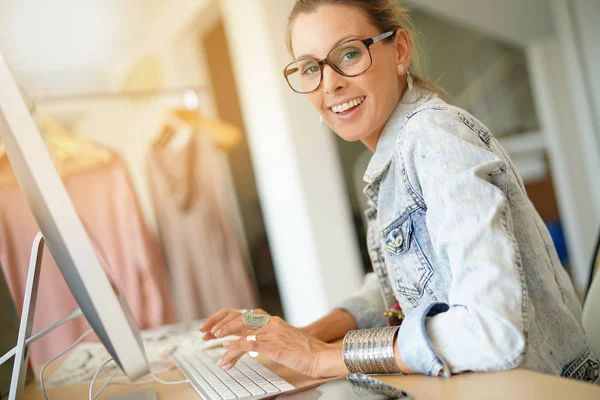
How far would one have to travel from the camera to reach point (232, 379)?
32.8 inches

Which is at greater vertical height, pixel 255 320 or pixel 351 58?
pixel 351 58

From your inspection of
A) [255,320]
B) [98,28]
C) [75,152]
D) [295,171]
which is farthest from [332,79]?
[98,28]

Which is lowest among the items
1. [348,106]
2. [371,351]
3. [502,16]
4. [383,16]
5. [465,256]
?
Result: [371,351]

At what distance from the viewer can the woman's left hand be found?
0.77 meters

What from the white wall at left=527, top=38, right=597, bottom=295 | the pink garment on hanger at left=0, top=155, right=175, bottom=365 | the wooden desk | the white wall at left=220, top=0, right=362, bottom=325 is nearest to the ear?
the wooden desk

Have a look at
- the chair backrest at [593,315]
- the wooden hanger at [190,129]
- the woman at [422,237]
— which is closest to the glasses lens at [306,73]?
the woman at [422,237]

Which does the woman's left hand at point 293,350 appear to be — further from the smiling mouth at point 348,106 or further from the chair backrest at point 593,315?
the chair backrest at point 593,315

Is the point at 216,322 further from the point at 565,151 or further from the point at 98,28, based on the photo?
the point at 98,28

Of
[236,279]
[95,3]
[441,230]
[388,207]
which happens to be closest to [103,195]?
[236,279]

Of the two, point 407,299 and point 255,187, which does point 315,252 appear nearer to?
point 255,187

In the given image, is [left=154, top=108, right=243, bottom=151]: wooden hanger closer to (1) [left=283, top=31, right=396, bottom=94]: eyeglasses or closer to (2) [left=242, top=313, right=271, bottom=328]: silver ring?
(1) [left=283, top=31, right=396, bottom=94]: eyeglasses

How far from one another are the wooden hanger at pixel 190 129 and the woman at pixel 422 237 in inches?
66.9

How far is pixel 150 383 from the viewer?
98cm

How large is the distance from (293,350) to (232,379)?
0.12m
